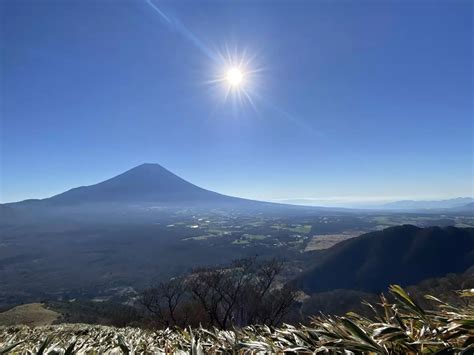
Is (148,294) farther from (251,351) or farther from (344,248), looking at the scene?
(344,248)

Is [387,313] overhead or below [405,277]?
overhead

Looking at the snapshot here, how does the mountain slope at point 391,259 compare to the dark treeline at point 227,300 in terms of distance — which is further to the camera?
the mountain slope at point 391,259

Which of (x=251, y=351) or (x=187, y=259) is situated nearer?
(x=251, y=351)

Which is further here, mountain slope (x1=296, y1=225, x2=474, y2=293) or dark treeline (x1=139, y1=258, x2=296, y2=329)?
mountain slope (x1=296, y1=225, x2=474, y2=293)

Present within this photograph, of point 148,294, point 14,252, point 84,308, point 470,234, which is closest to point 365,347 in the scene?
point 148,294

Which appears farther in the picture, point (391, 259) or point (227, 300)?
point (391, 259)

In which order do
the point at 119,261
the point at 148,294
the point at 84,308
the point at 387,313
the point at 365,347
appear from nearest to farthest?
the point at 365,347, the point at 387,313, the point at 148,294, the point at 84,308, the point at 119,261

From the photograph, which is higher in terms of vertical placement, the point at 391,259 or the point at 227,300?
the point at 227,300

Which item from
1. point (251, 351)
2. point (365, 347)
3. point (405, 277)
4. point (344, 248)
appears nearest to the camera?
point (365, 347)
